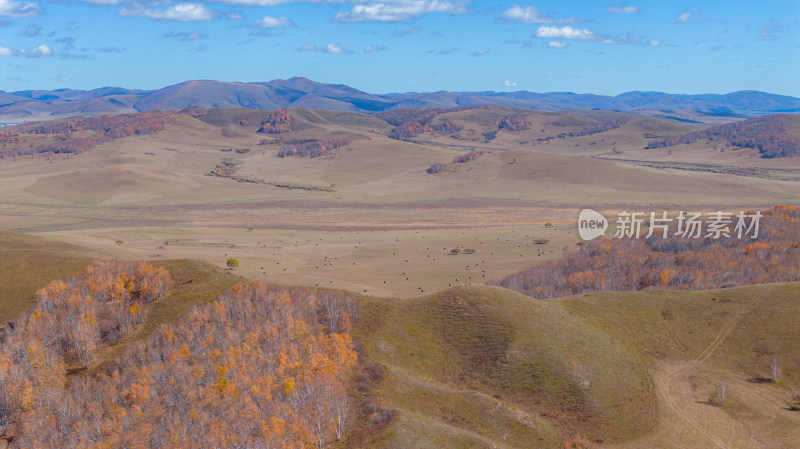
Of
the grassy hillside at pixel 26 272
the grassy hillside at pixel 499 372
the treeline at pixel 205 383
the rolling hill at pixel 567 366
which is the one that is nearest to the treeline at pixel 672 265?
the rolling hill at pixel 567 366

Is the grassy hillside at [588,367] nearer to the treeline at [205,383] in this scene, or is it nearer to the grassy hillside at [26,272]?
the treeline at [205,383]

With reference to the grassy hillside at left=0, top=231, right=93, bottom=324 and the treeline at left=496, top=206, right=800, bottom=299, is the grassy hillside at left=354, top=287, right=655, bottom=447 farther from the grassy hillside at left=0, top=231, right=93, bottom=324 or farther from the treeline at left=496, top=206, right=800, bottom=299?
the grassy hillside at left=0, top=231, right=93, bottom=324

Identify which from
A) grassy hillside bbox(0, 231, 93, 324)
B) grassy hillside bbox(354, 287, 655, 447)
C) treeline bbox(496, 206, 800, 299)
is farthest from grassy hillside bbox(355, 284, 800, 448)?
grassy hillside bbox(0, 231, 93, 324)

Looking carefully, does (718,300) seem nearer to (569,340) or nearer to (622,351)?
(622,351)

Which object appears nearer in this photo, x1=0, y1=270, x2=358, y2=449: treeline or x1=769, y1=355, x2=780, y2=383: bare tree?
x1=0, y1=270, x2=358, y2=449: treeline

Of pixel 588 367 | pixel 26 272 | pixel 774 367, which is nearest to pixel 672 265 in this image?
pixel 774 367

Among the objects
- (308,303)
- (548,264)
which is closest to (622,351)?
(308,303)
